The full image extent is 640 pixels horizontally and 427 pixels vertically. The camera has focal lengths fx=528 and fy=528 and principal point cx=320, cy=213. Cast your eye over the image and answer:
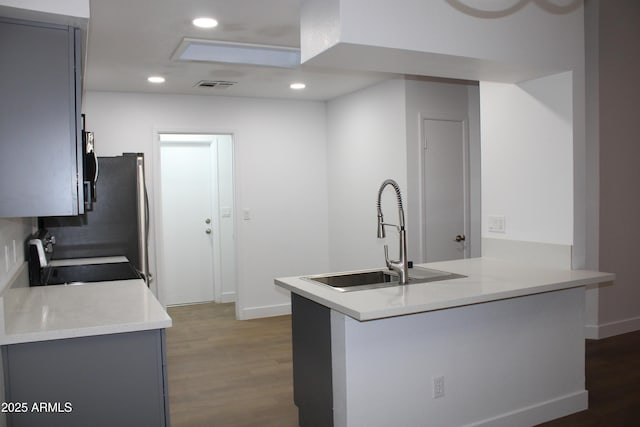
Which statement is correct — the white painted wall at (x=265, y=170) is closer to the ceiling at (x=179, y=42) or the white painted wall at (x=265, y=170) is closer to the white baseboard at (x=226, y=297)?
the ceiling at (x=179, y=42)

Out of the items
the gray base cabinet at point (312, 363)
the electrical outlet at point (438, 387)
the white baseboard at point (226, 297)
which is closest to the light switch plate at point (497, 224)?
the electrical outlet at point (438, 387)

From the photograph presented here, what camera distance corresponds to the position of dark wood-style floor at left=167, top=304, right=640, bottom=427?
307 cm

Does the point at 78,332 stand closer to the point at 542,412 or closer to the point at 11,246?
the point at 11,246

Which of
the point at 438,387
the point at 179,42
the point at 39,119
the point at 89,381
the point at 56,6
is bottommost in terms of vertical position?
the point at 438,387

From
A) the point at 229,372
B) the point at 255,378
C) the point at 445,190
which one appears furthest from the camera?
the point at 445,190

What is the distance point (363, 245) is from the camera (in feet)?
17.5

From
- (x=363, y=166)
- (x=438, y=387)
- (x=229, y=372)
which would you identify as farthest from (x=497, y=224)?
(x=229, y=372)

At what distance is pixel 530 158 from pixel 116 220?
3238 mm

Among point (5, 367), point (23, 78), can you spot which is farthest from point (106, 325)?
point (23, 78)

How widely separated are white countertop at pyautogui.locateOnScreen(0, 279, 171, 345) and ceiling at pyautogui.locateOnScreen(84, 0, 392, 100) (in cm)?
150

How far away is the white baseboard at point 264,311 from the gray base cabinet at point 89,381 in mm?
3458

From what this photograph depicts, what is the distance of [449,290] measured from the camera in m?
2.54

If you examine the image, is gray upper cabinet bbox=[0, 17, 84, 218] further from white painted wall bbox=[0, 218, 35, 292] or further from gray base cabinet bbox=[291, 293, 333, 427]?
gray base cabinet bbox=[291, 293, 333, 427]

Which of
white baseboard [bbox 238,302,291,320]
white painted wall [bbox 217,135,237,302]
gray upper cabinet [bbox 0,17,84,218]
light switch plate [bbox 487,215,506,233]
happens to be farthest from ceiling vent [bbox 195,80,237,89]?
gray upper cabinet [bbox 0,17,84,218]
